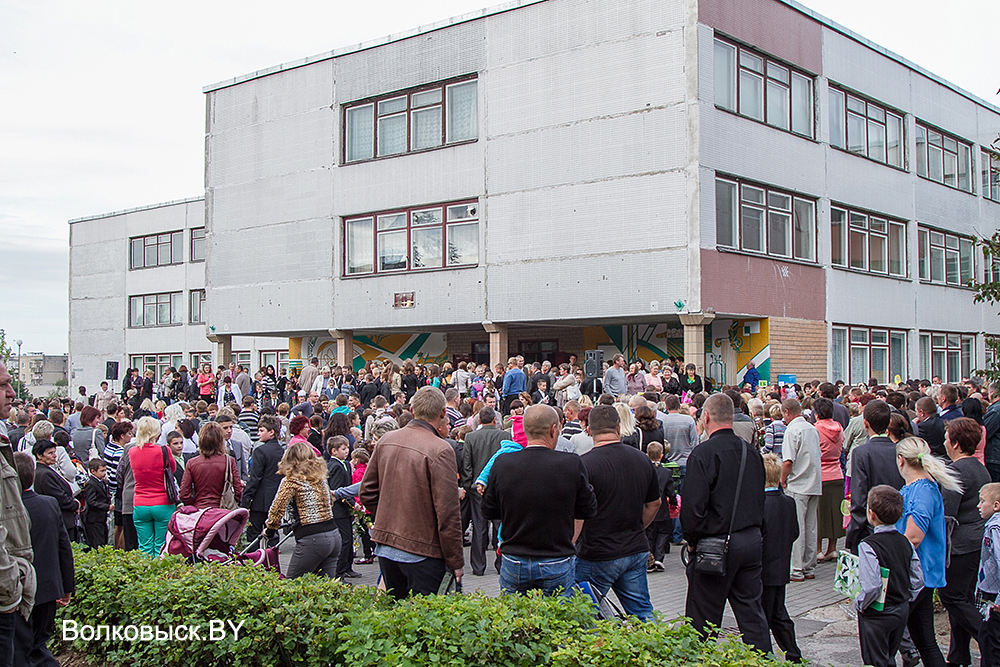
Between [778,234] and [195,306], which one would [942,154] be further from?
[195,306]

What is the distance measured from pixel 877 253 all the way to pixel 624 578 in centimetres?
2307

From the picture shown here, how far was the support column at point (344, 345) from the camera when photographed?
27094mm

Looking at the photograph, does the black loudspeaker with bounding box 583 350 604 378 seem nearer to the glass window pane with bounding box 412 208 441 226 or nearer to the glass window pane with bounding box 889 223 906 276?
the glass window pane with bounding box 412 208 441 226

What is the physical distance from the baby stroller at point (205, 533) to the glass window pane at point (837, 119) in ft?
68.9

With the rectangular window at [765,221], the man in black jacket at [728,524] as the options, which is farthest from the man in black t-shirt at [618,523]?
the rectangular window at [765,221]

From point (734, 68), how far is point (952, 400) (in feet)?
42.7

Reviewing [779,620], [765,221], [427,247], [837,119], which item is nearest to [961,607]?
[779,620]

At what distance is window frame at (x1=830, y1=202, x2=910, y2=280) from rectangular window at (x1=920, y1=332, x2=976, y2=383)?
2.81 metres

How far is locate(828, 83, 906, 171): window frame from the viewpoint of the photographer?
24.9 meters

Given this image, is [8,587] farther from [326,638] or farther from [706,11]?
[706,11]

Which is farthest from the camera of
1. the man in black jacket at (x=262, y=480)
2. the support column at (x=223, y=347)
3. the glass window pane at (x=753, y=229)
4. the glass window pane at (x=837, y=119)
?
the support column at (x=223, y=347)

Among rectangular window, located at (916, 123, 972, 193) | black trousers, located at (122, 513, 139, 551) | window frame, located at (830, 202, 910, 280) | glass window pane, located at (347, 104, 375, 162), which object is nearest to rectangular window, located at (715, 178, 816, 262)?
window frame, located at (830, 202, 910, 280)

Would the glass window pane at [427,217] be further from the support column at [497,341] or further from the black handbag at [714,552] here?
the black handbag at [714,552]

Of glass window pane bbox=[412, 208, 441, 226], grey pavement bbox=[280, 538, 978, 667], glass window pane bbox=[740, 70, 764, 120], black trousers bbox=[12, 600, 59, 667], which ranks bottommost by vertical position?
grey pavement bbox=[280, 538, 978, 667]
